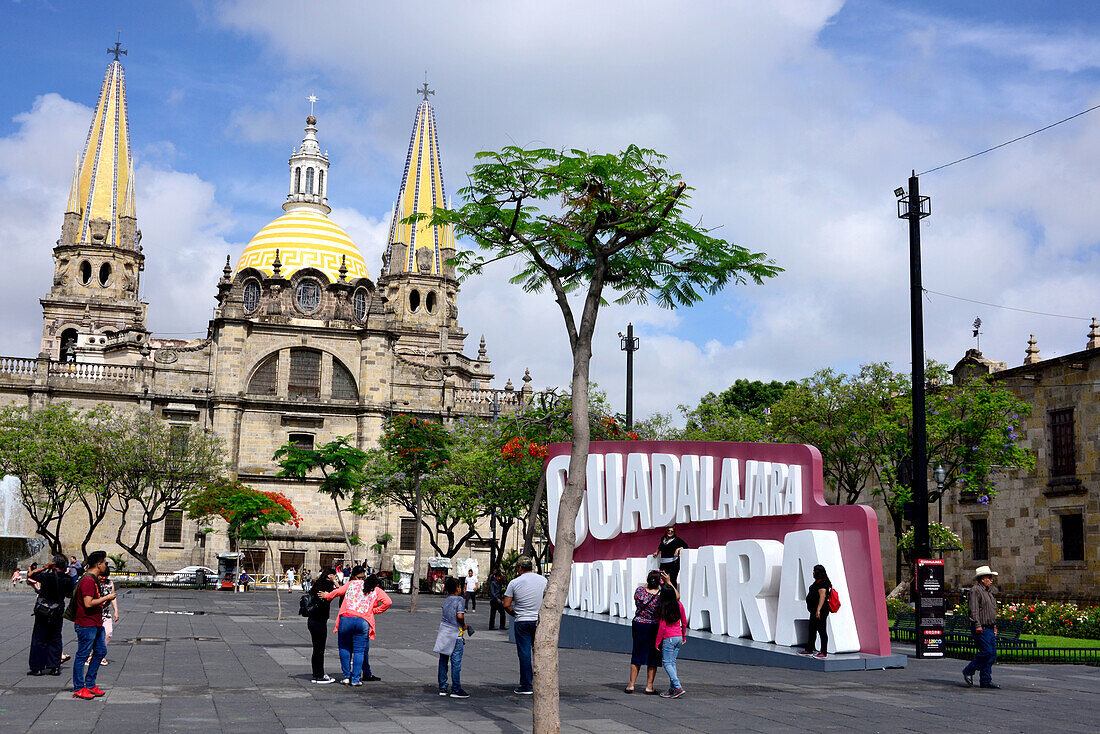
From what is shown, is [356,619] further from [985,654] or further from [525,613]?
[985,654]

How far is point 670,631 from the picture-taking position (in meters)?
12.8

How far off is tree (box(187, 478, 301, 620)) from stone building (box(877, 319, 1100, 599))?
24.6 meters

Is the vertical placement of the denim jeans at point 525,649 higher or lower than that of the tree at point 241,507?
lower

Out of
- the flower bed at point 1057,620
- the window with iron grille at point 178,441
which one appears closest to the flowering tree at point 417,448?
the flower bed at point 1057,620

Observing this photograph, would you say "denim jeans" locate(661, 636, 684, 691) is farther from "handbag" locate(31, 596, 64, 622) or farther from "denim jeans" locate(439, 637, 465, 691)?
"handbag" locate(31, 596, 64, 622)

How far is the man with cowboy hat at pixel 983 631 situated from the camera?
14.0 m

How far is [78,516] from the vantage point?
52656 mm

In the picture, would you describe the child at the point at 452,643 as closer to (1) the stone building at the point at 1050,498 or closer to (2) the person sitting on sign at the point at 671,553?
(2) the person sitting on sign at the point at 671,553

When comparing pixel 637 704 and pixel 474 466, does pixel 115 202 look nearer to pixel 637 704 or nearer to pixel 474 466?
pixel 474 466

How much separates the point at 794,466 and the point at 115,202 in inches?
2414

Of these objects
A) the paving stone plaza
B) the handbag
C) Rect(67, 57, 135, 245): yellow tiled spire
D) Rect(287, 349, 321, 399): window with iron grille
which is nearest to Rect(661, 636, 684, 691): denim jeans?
the paving stone plaza

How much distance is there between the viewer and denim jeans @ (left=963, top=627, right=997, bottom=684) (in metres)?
13.9

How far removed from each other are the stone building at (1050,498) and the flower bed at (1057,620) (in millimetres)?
6790

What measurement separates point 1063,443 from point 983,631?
19.2 metres
